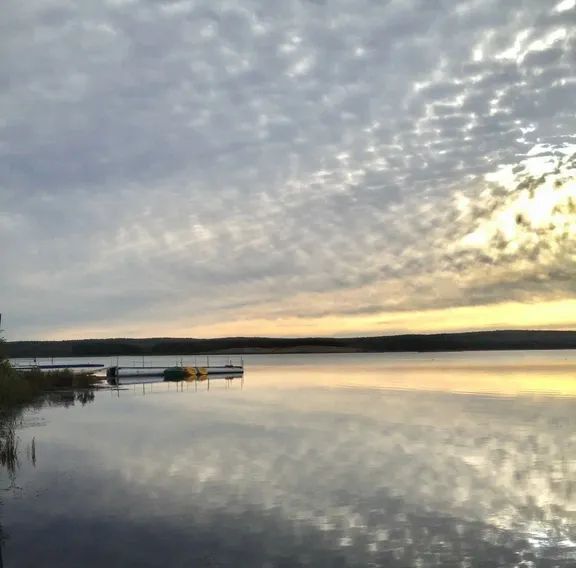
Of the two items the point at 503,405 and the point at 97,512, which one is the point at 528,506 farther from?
the point at 503,405

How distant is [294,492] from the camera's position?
2170 cm

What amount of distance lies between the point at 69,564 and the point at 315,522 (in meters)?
6.69

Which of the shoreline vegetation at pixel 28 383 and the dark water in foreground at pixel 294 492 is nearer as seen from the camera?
the dark water in foreground at pixel 294 492

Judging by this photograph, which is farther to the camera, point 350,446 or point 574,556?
point 350,446

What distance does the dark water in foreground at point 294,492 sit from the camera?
50.9 feet

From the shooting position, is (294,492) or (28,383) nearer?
(294,492)

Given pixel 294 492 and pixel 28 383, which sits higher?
pixel 28 383

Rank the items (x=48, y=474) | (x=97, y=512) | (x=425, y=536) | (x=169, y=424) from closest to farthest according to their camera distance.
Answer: (x=425, y=536), (x=97, y=512), (x=48, y=474), (x=169, y=424)

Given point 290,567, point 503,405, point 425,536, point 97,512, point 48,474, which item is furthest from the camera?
point 503,405

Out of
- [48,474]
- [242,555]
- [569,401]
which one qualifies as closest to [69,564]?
[242,555]

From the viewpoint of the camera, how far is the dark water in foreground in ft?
50.9

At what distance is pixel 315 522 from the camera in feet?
59.2

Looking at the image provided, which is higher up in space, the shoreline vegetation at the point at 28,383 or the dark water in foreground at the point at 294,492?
the shoreline vegetation at the point at 28,383

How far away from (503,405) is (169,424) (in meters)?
27.6
